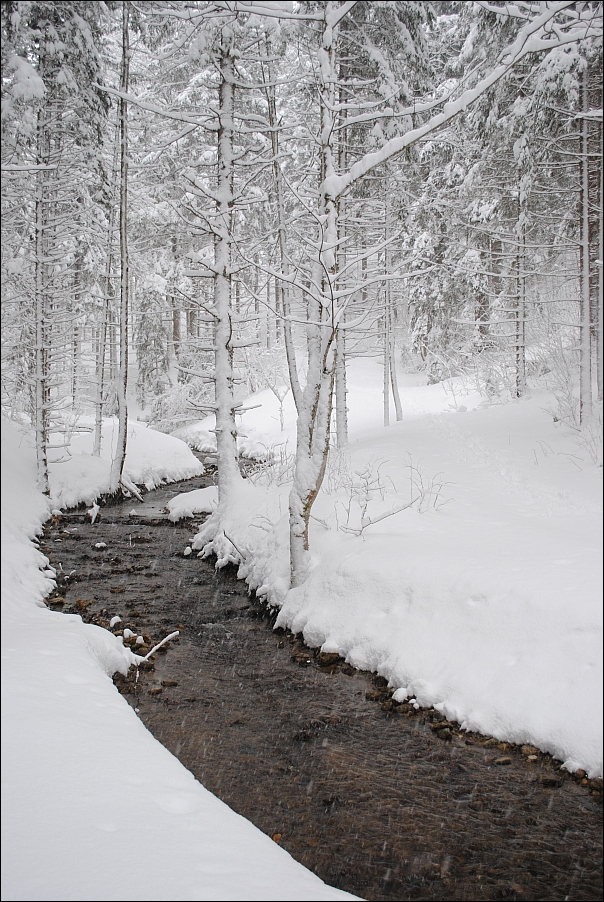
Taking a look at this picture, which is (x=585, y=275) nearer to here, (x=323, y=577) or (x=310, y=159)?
(x=310, y=159)

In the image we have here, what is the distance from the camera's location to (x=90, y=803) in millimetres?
2432

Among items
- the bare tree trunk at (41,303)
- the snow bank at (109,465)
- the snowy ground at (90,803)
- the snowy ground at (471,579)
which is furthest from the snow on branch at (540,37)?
the snow bank at (109,465)

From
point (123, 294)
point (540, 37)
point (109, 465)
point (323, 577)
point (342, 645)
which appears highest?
point (123, 294)

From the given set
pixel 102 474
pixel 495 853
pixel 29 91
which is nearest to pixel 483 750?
pixel 495 853

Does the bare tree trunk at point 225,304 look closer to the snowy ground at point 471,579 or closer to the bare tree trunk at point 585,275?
the snowy ground at point 471,579

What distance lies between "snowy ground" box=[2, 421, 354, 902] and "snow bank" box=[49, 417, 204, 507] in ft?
23.9

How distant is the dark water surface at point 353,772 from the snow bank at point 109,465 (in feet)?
17.5

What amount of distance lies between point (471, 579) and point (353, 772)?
1796 mm

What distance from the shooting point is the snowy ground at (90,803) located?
1721mm

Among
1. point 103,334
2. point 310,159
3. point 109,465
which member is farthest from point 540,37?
point 103,334

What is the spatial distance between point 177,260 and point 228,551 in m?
16.4

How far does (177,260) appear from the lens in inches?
855

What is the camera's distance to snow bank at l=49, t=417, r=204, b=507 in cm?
1159

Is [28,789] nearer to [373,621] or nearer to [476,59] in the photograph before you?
[373,621]
